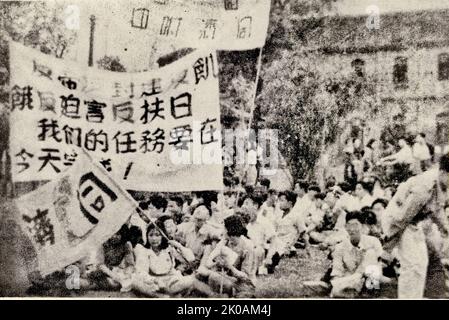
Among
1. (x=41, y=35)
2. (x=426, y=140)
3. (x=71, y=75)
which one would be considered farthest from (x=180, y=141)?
(x=426, y=140)

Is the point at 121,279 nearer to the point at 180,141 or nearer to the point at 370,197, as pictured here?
the point at 180,141

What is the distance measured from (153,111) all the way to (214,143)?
551mm

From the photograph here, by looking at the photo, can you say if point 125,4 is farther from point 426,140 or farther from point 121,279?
point 426,140

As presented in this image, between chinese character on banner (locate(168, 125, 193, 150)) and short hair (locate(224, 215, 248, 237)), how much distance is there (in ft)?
2.17

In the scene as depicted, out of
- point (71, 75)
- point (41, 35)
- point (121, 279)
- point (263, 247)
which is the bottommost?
point (121, 279)

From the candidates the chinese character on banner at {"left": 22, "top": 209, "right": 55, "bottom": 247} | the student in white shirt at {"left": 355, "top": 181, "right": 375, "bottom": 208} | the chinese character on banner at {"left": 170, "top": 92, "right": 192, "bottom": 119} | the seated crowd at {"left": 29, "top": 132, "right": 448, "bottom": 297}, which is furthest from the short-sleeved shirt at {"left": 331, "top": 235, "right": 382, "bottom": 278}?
the chinese character on banner at {"left": 22, "top": 209, "right": 55, "bottom": 247}

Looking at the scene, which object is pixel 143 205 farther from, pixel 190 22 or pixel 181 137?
pixel 190 22

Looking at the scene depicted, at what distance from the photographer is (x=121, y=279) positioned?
4047 millimetres

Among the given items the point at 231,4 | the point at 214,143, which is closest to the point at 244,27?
the point at 231,4

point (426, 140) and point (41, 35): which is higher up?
point (41, 35)

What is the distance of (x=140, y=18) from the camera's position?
13.4 ft

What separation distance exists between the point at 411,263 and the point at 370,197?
0.59 meters

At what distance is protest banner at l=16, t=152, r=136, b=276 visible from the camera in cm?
405

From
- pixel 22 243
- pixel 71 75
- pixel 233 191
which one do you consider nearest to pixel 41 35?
pixel 71 75
